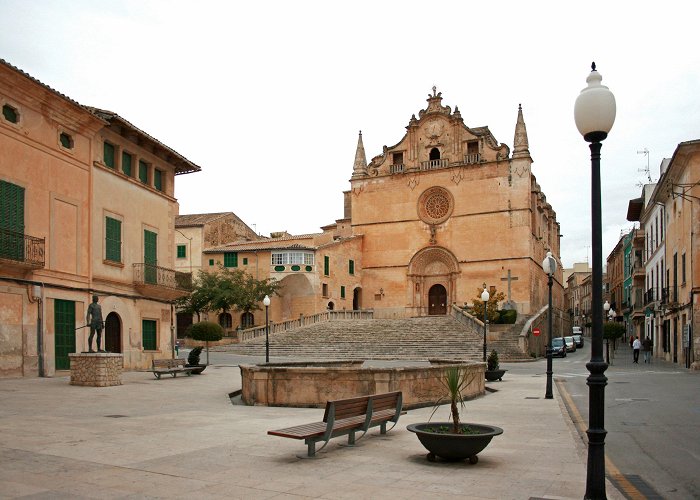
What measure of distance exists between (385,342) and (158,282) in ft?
56.9

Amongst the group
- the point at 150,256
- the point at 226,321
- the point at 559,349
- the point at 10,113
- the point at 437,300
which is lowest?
the point at 559,349

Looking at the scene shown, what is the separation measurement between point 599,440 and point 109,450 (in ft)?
19.7

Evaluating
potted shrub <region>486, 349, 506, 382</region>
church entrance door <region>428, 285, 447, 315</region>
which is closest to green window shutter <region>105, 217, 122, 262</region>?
potted shrub <region>486, 349, 506, 382</region>

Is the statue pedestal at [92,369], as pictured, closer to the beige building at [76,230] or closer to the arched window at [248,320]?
the beige building at [76,230]

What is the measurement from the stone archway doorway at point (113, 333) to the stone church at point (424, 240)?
26.7 metres

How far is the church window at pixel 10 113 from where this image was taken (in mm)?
20078

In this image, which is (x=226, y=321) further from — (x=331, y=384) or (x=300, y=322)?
(x=331, y=384)

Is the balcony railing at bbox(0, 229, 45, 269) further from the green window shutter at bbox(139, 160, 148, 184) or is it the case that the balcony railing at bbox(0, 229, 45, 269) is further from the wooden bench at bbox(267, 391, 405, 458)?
the wooden bench at bbox(267, 391, 405, 458)

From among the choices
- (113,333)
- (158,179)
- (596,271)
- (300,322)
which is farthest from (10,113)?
(300,322)

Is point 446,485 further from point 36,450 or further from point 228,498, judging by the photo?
point 36,450

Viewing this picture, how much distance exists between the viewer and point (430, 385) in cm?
1445

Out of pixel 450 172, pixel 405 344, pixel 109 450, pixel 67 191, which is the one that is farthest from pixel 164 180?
pixel 450 172

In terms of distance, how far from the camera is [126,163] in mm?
26672

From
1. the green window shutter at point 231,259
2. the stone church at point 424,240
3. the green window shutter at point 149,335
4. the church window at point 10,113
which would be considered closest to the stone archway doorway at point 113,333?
the green window shutter at point 149,335
